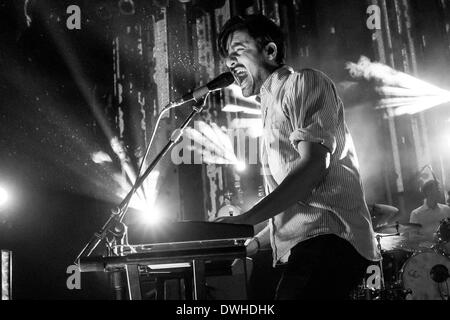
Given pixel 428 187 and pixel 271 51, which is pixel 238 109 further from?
pixel 271 51

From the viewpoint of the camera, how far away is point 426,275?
5.87 meters

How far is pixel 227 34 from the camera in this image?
179 cm

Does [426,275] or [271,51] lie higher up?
[271,51]

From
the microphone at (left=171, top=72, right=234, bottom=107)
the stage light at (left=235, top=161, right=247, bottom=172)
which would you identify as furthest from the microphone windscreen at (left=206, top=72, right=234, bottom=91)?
the stage light at (left=235, top=161, right=247, bottom=172)

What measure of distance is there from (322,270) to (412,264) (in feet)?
17.2

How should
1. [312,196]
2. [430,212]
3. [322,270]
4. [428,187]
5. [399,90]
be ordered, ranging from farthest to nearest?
[399,90] < [430,212] < [428,187] < [312,196] < [322,270]

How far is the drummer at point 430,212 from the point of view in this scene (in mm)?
6238

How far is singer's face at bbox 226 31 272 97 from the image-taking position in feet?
5.65

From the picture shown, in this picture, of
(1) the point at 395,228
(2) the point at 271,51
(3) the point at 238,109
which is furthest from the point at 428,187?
(2) the point at 271,51

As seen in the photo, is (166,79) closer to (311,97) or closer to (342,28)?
(342,28)

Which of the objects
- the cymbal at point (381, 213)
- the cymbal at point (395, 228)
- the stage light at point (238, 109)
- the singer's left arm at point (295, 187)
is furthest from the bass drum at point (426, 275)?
the singer's left arm at point (295, 187)

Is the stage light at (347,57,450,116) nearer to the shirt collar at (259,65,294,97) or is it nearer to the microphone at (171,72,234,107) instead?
the microphone at (171,72,234,107)
